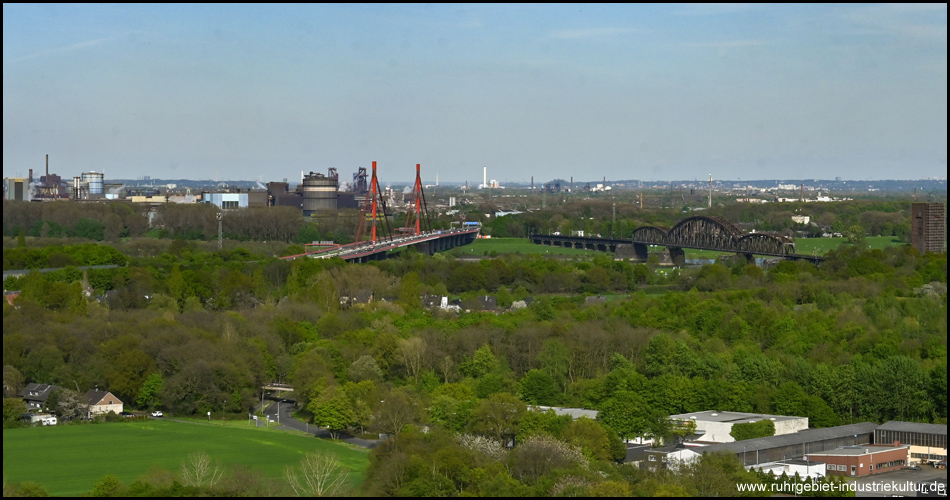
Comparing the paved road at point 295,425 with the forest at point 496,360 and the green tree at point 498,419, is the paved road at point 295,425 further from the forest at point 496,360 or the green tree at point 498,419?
the green tree at point 498,419

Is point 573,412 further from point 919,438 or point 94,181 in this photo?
point 94,181

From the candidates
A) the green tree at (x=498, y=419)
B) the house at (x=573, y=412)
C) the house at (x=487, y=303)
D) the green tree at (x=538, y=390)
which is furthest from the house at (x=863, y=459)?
the house at (x=487, y=303)

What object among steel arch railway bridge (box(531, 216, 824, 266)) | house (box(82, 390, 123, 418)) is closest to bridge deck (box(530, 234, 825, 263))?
steel arch railway bridge (box(531, 216, 824, 266))

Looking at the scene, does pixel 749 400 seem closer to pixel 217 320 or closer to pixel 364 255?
pixel 217 320

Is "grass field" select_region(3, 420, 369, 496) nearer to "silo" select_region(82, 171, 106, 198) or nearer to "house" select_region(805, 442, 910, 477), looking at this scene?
"house" select_region(805, 442, 910, 477)

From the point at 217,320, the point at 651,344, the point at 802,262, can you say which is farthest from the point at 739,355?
the point at 802,262
